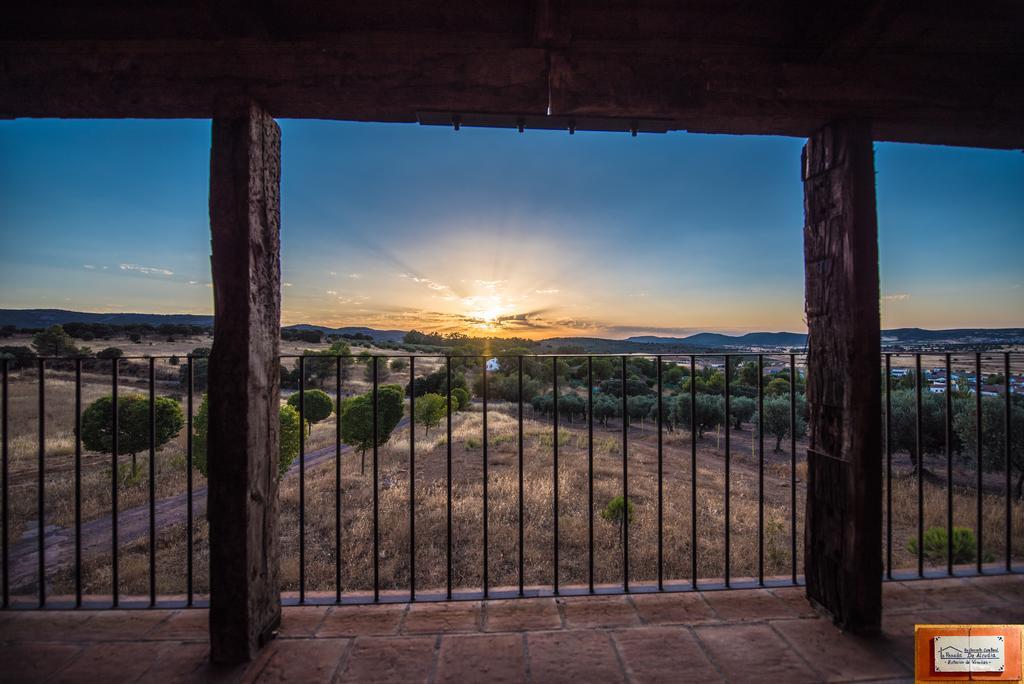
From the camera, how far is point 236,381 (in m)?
1.62

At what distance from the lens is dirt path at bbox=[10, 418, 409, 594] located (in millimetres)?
6477

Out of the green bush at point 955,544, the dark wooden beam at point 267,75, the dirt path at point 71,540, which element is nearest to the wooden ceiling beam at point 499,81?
the dark wooden beam at point 267,75

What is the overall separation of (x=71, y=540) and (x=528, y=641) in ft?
33.9

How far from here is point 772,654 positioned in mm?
1632

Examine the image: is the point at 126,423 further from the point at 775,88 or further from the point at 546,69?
the point at 775,88

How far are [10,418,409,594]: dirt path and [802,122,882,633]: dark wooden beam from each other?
7.90 m

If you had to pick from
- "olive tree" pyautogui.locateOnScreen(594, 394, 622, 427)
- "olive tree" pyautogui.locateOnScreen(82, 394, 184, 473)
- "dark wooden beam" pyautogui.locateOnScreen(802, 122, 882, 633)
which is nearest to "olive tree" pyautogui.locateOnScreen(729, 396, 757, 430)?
"olive tree" pyautogui.locateOnScreen(594, 394, 622, 427)

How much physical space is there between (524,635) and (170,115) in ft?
8.84

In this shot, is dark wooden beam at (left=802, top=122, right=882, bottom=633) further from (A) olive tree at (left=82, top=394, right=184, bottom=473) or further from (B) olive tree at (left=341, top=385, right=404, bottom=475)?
(A) olive tree at (left=82, top=394, right=184, bottom=473)

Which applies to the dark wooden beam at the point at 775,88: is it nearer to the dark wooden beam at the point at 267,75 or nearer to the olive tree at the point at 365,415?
the dark wooden beam at the point at 267,75

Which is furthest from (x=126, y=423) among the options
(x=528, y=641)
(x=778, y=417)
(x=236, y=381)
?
(x=778, y=417)

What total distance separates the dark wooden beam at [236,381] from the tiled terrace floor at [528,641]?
20 cm

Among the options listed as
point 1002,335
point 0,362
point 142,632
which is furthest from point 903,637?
point 0,362

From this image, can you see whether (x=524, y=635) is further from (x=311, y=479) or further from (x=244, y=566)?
(x=311, y=479)
